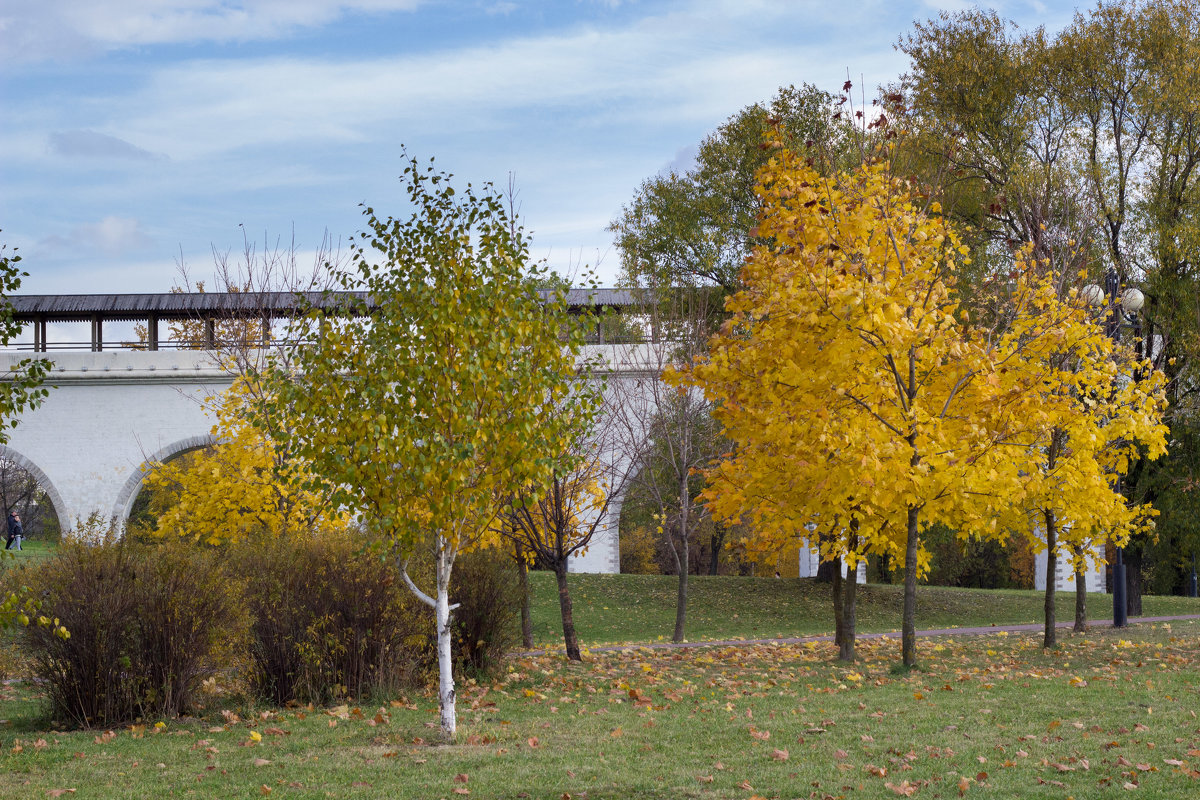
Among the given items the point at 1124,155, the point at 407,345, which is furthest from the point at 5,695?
the point at 1124,155

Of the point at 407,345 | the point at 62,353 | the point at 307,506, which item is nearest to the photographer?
the point at 407,345

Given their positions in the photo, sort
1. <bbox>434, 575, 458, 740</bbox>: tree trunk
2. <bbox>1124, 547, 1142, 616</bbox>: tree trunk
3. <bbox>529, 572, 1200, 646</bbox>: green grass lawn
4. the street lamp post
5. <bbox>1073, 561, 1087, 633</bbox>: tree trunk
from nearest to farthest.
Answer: <bbox>434, 575, 458, 740</bbox>: tree trunk < the street lamp post < <bbox>1073, 561, 1087, 633</bbox>: tree trunk < <bbox>529, 572, 1200, 646</bbox>: green grass lawn < <bbox>1124, 547, 1142, 616</bbox>: tree trunk

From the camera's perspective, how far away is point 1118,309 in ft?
57.5

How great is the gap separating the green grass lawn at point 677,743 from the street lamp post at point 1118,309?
5.27m

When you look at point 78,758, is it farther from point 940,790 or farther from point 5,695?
point 940,790

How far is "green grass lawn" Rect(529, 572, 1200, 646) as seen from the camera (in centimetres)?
2186

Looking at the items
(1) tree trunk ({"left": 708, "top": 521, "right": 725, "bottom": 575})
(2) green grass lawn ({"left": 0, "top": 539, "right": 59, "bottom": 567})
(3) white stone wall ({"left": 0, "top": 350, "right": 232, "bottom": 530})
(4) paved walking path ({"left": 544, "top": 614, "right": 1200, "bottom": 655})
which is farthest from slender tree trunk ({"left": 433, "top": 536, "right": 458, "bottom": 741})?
(1) tree trunk ({"left": 708, "top": 521, "right": 725, "bottom": 575})

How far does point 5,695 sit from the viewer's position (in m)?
10.6

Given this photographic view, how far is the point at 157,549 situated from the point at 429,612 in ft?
8.43

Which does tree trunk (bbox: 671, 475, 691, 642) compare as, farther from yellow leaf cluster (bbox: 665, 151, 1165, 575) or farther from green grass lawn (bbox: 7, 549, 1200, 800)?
yellow leaf cluster (bbox: 665, 151, 1165, 575)

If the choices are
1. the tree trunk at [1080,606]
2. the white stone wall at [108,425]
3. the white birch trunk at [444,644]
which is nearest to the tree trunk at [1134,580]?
the tree trunk at [1080,606]

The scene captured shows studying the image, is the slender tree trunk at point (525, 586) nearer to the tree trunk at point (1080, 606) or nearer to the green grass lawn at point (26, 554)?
the green grass lawn at point (26, 554)

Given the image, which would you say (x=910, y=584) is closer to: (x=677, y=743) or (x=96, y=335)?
(x=677, y=743)

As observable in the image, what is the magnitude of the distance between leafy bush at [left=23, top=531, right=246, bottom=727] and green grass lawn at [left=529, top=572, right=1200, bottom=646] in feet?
38.8
